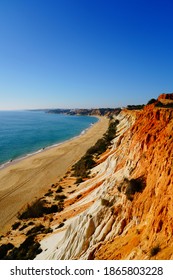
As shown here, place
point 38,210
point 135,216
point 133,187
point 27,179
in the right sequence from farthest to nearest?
point 27,179 → point 38,210 → point 133,187 → point 135,216

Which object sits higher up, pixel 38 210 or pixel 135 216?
pixel 135 216

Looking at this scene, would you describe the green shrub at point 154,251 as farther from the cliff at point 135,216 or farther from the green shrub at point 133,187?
the green shrub at point 133,187

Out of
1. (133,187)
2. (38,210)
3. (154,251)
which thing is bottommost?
(38,210)

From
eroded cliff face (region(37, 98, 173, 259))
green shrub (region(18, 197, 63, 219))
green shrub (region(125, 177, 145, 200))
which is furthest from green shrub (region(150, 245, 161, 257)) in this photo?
green shrub (region(18, 197, 63, 219))

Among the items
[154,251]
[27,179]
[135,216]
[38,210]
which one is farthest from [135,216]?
[27,179]

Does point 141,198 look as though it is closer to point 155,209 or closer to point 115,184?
point 155,209

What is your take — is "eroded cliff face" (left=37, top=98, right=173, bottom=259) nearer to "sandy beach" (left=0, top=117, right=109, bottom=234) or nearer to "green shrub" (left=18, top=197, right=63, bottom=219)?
"green shrub" (left=18, top=197, right=63, bottom=219)

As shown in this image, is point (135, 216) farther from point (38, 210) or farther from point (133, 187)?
point (38, 210)

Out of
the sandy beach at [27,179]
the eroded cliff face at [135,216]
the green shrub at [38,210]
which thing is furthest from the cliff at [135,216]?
the sandy beach at [27,179]
